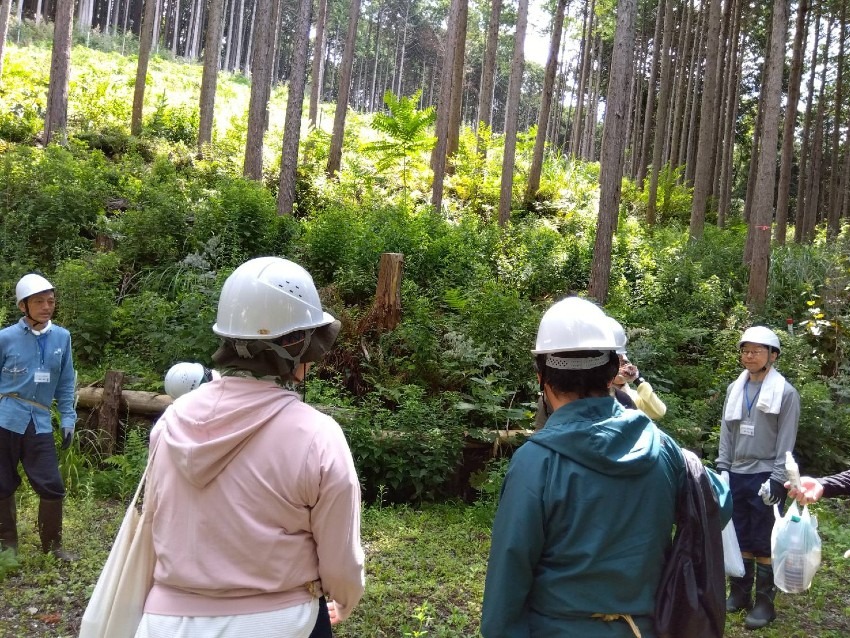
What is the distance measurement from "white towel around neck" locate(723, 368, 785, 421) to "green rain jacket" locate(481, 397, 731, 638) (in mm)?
3561

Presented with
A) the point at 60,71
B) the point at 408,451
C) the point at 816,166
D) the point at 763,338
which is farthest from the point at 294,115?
the point at 816,166

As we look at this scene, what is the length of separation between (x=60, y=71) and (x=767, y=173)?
14784 millimetres

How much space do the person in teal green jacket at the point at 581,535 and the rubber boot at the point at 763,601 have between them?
391 centimetres

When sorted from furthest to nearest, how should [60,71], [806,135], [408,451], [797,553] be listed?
Answer: 1. [806,135]
2. [60,71]
3. [408,451]
4. [797,553]

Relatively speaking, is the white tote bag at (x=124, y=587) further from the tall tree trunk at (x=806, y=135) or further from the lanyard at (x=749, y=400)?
the tall tree trunk at (x=806, y=135)

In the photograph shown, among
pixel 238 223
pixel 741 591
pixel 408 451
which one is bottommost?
Answer: pixel 741 591

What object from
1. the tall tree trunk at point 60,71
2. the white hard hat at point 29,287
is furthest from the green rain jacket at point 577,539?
the tall tree trunk at point 60,71

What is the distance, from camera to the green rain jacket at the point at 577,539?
197 cm

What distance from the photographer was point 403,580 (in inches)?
223

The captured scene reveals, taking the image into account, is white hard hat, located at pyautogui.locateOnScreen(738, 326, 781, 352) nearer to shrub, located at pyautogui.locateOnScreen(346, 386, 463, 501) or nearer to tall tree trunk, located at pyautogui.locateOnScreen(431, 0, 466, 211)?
shrub, located at pyautogui.locateOnScreen(346, 386, 463, 501)

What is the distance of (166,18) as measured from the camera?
5359 centimetres

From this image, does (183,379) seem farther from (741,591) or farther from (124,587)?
(741,591)

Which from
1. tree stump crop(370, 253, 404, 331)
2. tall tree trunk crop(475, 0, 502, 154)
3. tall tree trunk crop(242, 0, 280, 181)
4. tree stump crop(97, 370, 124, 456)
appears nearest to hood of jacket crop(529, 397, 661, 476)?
tree stump crop(97, 370, 124, 456)

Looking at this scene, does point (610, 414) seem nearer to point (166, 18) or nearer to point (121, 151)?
point (121, 151)
